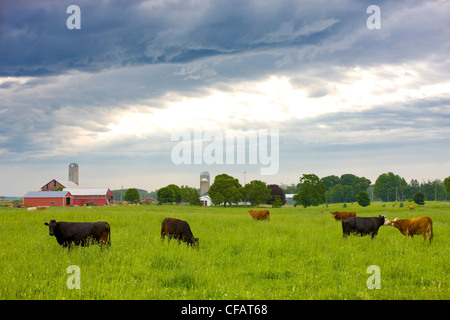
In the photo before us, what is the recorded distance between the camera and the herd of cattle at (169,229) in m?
12.9

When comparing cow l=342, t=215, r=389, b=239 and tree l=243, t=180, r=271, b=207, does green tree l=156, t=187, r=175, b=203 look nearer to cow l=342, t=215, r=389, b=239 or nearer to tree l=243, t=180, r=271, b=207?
tree l=243, t=180, r=271, b=207

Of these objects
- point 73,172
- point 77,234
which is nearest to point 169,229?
point 77,234

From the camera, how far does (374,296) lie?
796 centimetres

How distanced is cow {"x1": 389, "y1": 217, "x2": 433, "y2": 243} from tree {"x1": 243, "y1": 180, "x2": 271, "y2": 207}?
66.1 m

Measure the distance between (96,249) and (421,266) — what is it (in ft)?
38.4

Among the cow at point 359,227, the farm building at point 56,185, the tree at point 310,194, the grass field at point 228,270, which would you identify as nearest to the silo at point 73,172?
the farm building at point 56,185

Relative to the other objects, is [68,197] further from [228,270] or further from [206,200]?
[228,270]

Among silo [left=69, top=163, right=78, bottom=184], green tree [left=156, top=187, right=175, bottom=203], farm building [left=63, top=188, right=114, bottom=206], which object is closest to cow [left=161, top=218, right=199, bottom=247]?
farm building [left=63, top=188, right=114, bottom=206]

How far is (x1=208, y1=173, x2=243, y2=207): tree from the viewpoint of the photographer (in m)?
81.1

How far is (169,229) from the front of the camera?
1477 cm

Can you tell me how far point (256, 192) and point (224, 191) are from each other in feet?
28.0
